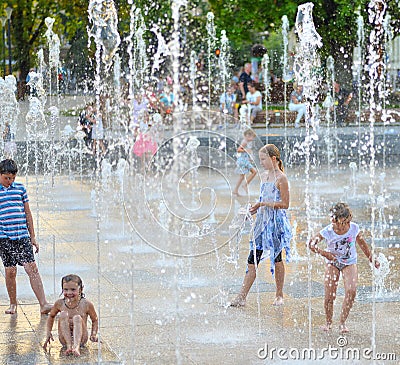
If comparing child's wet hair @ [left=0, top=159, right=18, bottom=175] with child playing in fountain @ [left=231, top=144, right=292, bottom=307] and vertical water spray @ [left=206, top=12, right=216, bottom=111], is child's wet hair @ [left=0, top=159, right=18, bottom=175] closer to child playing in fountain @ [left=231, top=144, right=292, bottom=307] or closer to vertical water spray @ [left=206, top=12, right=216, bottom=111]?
child playing in fountain @ [left=231, top=144, right=292, bottom=307]

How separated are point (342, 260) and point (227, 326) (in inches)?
36.3

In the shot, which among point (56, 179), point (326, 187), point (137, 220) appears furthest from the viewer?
point (56, 179)

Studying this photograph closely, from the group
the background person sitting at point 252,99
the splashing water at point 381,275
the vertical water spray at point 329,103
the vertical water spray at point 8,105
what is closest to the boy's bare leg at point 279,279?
the splashing water at point 381,275

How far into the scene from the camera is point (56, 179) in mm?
17234

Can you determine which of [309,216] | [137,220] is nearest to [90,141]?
[309,216]

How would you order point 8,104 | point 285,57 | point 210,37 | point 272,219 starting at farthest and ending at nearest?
point 210,37, point 285,57, point 8,104, point 272,219

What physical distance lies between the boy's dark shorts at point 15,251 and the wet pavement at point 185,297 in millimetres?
396

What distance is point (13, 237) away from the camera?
23.5 ft

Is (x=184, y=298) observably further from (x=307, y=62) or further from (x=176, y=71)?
(x=307, y=62)

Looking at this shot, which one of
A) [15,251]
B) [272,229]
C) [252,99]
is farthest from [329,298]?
[252,99]

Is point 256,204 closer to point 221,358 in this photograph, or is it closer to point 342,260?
point 342,260

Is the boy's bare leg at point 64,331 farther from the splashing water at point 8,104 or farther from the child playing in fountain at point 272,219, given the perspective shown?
the splashing water at point 8,104

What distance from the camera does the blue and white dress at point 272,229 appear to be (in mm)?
7379

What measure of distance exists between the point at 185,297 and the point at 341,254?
153 centimetres
